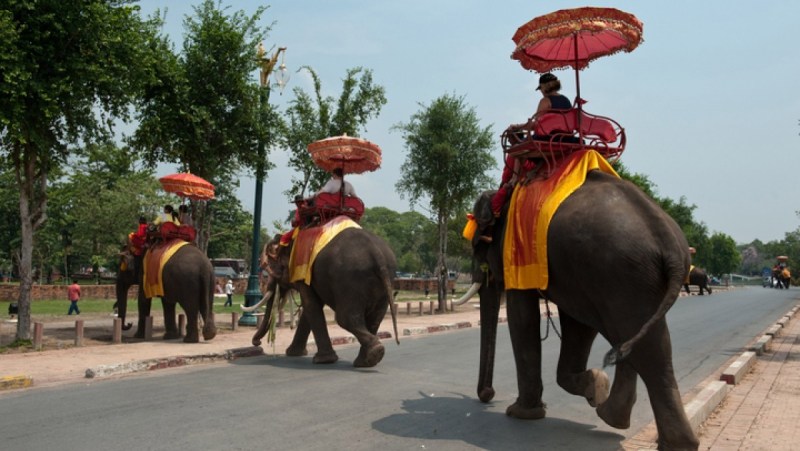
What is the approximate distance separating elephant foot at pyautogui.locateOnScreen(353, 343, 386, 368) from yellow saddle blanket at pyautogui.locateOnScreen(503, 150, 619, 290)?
12.9ft

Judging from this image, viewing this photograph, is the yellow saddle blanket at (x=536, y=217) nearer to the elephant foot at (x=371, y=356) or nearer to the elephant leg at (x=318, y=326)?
the elephant foot at (x=371, y=356)

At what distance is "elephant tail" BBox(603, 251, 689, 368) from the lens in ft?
15.3

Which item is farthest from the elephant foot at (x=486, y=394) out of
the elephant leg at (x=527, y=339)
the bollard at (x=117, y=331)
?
the bollard at (x=117, y=331)

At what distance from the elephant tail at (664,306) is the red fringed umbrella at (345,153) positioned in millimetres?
6827

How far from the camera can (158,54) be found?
1612 cm

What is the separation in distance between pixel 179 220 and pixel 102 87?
3089 millimetres

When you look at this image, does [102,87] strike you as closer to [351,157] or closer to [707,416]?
[351,157]

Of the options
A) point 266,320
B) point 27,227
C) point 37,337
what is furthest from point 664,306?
point 27,227

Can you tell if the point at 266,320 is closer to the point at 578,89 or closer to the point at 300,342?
the point at 300,342

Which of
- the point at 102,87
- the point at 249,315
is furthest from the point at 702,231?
the point at 102,87

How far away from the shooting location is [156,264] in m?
13.5

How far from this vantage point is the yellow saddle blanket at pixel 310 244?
10547 mm

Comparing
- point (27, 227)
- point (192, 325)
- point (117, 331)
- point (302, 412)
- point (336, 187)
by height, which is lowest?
point (302, 412)

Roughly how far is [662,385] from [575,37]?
3556 millimetres
